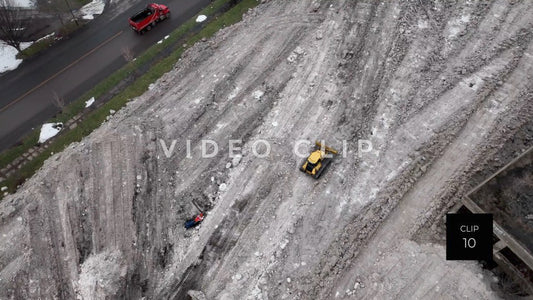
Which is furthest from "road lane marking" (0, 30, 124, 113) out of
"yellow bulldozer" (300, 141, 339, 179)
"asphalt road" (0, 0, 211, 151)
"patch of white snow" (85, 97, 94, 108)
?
"yellow bulldozer" (300, 141, 339, 179)

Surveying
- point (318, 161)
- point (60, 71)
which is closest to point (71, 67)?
point (60, 71)

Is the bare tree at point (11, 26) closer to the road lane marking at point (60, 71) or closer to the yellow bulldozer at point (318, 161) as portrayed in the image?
the road lane marking at point (60, 71)

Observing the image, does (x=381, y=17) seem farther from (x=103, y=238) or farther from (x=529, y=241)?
(x=103, y=238)

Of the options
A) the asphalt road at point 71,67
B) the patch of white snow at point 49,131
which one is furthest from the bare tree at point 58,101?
the patch of white snow at point 49,131

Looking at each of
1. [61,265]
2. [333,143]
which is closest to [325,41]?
[333,143]

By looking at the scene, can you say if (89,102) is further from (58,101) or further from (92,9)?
(92,9)

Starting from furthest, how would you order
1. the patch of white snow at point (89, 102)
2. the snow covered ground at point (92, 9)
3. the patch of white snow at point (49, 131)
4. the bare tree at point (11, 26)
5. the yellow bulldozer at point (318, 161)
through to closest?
the snow covered ground at point (92, 9) < the bare tree at point (11, 26) < the patch of white snow at point (89, 102) < the patch of white snow at point (49, 131) < the yellow bulldozer at point (318, 161)
